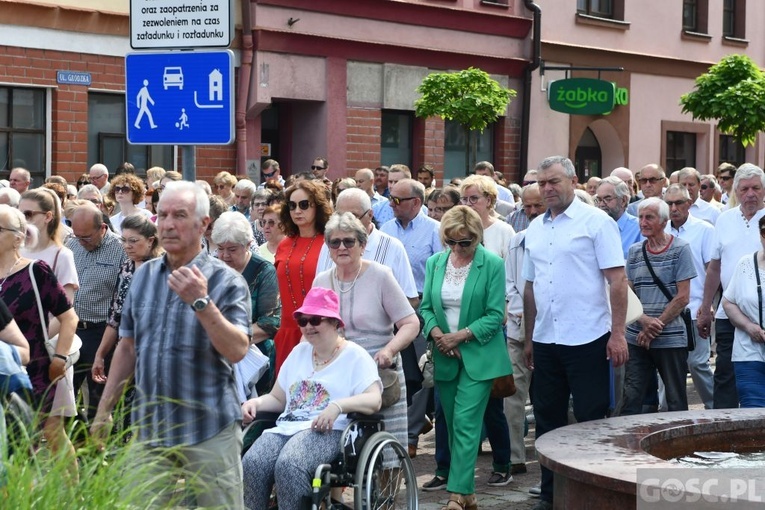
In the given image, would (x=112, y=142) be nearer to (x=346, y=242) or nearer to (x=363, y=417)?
(x=346, y=242)

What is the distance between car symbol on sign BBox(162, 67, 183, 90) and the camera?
7969 mm

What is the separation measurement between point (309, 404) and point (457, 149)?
21.3 m

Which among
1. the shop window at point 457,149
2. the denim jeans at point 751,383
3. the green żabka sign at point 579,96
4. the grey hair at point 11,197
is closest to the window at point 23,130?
the shop window at point 457,149

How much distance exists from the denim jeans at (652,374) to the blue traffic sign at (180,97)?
436cm

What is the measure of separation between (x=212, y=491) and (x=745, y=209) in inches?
252

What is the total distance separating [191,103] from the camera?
26.0ft

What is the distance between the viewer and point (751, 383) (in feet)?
30.4

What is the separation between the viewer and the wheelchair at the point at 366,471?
23.4 ft

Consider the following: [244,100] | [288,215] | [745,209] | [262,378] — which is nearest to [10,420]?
[262,378]

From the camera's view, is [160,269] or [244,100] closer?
[160,269]

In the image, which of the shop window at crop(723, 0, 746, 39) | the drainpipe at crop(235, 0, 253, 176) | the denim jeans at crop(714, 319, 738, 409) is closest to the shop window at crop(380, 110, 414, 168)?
the drainpipe at crop(235, 0, 253, 176)

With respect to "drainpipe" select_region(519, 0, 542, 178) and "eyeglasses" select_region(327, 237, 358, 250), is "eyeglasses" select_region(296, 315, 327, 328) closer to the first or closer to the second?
"eyeglasses" select_region(327, 237, 358, 250)

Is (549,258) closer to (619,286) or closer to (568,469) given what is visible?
(619,286)

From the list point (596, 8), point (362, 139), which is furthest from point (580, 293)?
point (596, 8)
